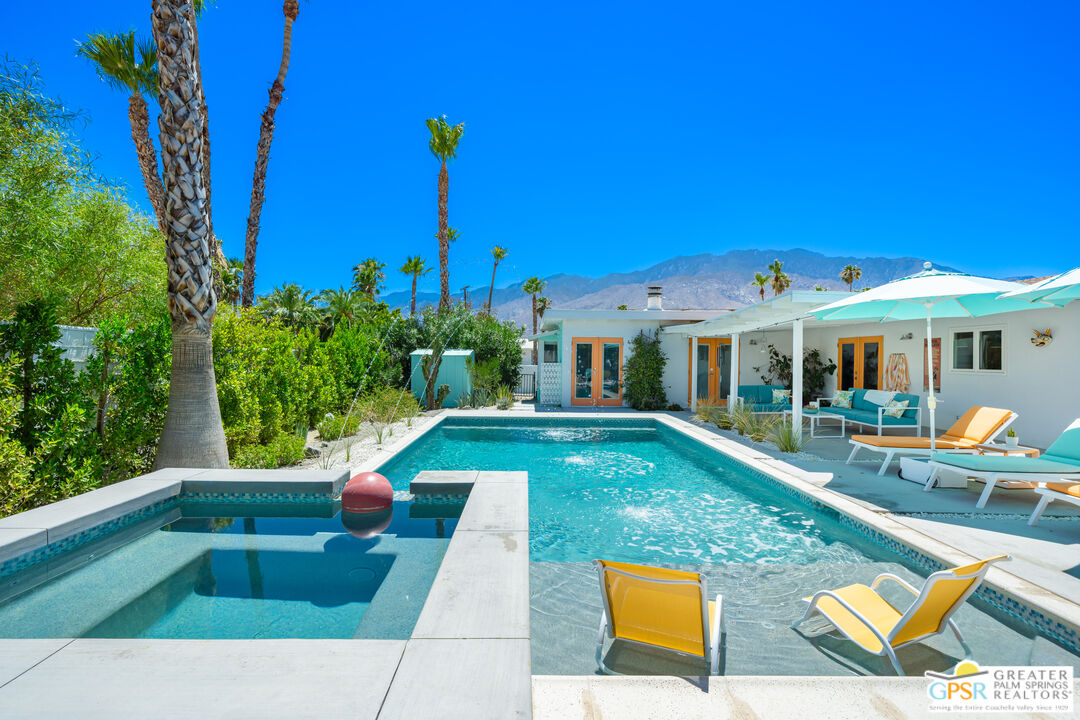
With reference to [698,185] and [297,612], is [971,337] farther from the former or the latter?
[698,185]

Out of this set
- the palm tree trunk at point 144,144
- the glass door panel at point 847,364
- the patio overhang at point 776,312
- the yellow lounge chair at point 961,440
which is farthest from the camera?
the glass door panel at point 847,364

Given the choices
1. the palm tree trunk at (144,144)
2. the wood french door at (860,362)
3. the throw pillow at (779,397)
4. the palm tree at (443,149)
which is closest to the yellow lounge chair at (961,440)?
A: the throw pillow at (779,397)

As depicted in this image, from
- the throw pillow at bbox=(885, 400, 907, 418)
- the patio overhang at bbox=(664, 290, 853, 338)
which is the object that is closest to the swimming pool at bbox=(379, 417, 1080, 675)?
the patio overhang at bbox=(664, 290, 853, 338)

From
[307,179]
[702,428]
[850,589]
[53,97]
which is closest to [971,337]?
[702,428]

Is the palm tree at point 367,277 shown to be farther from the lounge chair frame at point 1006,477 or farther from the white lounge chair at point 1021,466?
the lounge chair frame at point 1006,477

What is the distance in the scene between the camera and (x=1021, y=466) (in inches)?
224

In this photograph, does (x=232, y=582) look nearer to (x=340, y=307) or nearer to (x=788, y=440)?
(x=788, y=440)

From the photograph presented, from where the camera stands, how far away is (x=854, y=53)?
19.4 m

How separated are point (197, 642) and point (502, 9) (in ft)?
67.3

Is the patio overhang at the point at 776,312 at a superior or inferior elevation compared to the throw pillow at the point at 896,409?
superior

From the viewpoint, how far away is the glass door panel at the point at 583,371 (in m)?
16.4

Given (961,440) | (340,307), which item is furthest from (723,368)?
(340,307)

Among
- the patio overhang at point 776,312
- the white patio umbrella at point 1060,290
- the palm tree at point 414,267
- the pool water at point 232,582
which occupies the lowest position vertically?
the pool water at point 232,582

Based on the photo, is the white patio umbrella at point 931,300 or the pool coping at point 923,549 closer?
the pool coping at point 923,549
